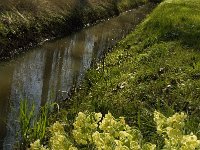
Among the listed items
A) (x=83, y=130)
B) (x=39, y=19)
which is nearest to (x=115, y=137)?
(x=83, y=130)

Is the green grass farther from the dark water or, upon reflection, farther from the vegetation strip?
the dark water

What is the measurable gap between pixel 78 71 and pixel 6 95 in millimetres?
4188

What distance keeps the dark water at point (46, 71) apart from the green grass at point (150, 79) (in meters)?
1.44

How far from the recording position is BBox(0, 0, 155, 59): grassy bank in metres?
19.5

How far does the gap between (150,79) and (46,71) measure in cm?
600

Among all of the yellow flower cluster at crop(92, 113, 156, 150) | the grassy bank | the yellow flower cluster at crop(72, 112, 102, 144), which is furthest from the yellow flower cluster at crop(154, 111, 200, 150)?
the grassy bank

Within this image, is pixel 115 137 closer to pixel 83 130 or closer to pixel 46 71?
pixel 83 130

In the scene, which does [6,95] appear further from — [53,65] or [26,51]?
[26,51]

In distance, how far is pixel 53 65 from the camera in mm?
18281

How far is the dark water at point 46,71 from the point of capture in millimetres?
12531

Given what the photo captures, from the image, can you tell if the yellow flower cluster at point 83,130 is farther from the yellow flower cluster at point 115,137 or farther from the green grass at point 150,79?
the green grass at point 150,79

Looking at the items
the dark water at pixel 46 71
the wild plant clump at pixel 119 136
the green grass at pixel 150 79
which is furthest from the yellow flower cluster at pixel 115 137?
the dark water at pixel 46 71

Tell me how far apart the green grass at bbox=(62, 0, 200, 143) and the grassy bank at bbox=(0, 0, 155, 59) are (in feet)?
14.5

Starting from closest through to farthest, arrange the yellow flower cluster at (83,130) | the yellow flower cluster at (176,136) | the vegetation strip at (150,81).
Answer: the yellow flower cluster at (176,136)
the yellow flower cluster at (83,130)
the vegetation strip at (150,81)
